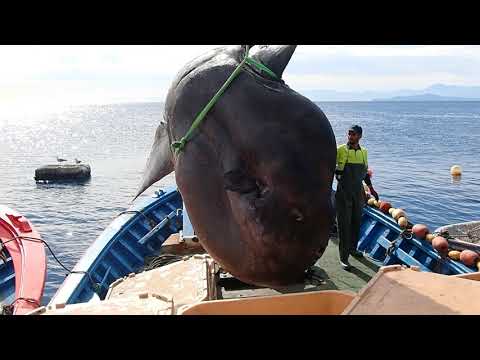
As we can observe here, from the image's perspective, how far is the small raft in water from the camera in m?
31.8

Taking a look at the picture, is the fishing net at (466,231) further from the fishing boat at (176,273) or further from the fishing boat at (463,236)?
the fishing boat at (176,273)

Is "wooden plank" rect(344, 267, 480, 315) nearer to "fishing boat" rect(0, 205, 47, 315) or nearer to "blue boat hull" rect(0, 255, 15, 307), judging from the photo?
"fishing boat" rect(0, 205, 47, 315)

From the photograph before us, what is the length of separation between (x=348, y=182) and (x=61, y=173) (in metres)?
29.0

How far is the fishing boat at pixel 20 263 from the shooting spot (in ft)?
27.7

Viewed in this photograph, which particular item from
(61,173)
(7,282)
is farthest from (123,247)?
(61,173)

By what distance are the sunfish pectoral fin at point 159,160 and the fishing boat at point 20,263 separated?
4.74m

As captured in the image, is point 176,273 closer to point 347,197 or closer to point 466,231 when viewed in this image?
point 347,197

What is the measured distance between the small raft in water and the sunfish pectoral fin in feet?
95.7

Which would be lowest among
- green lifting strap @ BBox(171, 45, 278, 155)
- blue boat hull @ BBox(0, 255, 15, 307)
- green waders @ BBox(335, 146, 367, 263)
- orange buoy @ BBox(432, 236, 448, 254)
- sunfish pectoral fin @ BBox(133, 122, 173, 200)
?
blue boat hull @ BBox(0, 255, 15, 307)

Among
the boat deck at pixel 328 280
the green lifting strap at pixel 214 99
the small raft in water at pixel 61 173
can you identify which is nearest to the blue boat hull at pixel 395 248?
the boat deck at pixel 328 280

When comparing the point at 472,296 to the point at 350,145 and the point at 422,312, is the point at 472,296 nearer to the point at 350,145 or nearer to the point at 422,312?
the point at 422,312

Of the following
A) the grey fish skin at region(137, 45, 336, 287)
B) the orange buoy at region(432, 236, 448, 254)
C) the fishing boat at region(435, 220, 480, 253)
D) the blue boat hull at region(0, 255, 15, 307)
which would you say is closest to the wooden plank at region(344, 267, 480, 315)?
the grey fish skin at region(137, 45, 336, 287)

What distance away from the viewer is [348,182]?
660 centimetres
